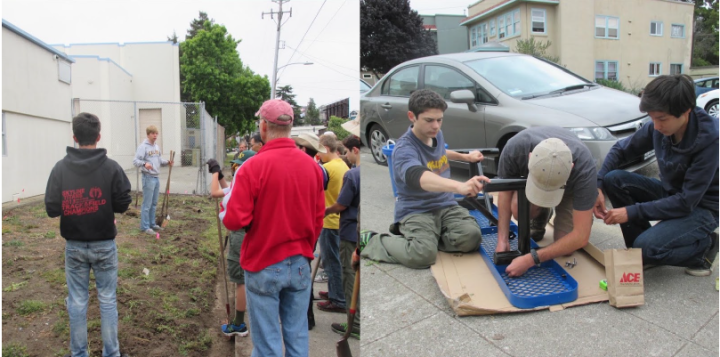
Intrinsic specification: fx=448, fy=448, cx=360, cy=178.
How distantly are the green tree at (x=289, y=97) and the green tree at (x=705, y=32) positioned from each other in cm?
160

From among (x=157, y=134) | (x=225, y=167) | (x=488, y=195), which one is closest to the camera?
(x=488, y=195)

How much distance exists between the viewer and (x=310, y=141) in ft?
5.39

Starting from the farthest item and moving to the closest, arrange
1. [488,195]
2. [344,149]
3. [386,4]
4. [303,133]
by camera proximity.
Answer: [488,195], [303,133], [344,149], [386,4]

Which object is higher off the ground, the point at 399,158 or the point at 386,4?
the point at 386,4

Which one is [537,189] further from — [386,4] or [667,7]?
[386,4]

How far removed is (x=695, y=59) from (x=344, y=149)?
1.55 m

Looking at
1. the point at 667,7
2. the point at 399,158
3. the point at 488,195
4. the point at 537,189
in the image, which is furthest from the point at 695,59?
the point at 399,158

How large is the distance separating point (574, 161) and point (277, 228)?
1.21 meters

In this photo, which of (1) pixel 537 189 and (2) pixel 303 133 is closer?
(2) pixel 303 133

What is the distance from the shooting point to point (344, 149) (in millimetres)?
1303

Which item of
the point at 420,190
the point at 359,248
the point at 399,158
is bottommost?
the point at 359,248

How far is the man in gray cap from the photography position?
5.49 ft

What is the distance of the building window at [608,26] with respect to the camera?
1.73 meters

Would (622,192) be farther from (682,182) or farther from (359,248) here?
(359,248)
